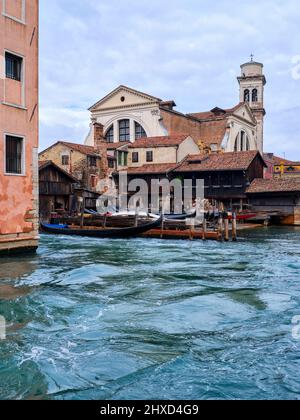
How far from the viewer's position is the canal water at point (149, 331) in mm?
4270

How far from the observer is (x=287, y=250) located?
1523 cm

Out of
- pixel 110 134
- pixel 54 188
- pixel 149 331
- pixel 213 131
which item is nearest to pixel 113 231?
pixel 54 188

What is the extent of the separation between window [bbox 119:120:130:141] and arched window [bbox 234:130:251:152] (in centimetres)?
978

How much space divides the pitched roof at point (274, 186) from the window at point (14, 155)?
60.6ft

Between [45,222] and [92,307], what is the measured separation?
1718cm

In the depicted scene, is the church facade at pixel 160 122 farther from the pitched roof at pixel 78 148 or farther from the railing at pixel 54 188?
the railing at pixel 54 188

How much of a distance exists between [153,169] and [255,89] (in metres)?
24.5

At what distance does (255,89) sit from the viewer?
50.5 meters

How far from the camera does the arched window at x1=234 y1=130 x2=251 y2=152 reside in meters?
41.6

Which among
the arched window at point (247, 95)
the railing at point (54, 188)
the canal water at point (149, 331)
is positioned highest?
the arched window at point (247, 95)

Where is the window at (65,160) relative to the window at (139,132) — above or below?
below

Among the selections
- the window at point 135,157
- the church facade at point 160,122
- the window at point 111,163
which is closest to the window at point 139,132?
the church facade at point 160,122
